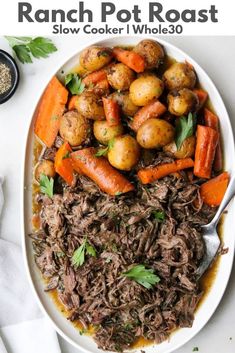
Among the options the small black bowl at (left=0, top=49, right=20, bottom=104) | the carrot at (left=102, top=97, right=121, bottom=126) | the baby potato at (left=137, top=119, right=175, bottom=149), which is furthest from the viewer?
the small black bowl at (left=0, top=49, right=20, bottom=104)

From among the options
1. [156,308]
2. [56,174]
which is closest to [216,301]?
[156,308]

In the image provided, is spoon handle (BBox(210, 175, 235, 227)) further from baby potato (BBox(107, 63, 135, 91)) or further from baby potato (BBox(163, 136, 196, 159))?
baby potato (BBox(107, 63, 135, 91))

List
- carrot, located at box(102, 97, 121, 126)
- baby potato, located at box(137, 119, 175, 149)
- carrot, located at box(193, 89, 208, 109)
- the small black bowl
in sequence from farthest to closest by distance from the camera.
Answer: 1. the small black bowl
2. carrot, located at box(193, 89, 208, 109)
3. carrot, located at box(102, 97, 121, 126)
4. baby potato, located at box(137, 119, 175, 149)

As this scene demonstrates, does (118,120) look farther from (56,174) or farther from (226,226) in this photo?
(226,226)

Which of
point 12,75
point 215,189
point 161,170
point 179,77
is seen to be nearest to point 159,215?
point 161,170

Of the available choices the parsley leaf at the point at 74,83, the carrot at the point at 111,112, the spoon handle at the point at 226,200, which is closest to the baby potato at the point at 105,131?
the carrot at the point at 111,112

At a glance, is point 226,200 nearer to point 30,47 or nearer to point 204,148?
point 204,148

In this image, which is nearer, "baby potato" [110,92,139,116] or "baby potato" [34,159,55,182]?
"baby potato" [110,92,139,116]

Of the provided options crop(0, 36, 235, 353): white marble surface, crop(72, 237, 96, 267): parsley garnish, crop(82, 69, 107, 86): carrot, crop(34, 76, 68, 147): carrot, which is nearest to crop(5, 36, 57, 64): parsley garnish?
crop(0, 36, 235, 353): white marble surface
